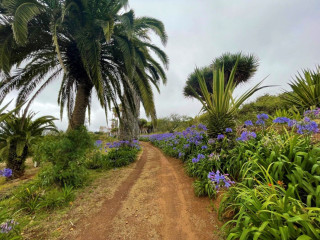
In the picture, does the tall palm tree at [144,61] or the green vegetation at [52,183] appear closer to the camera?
the green vegetation at [52,183]

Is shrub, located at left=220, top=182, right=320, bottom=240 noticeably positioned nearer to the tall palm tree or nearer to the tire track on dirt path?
the tire track on dirt path

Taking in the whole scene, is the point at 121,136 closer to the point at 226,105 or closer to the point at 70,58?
the point at 70,58

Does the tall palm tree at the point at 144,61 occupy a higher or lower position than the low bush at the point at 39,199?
higher

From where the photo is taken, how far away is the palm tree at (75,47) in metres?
3.64

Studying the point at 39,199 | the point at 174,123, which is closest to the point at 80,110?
the point at 39,199

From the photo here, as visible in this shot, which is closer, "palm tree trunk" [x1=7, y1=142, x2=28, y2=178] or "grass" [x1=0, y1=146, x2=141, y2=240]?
"grass" [x1=0, y1=146, x2=141, y2=240]

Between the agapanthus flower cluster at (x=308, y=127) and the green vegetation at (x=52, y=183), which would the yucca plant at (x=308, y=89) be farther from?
the green vegetation at (x=52, y=183)

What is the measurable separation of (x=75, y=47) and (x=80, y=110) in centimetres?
195

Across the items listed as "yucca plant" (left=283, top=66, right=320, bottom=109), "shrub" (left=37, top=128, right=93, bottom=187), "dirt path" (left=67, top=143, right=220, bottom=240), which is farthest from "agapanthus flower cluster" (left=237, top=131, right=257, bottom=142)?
"shrub" (left=37, top=128, right=93, bottom=187)

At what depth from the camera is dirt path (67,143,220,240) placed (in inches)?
79.2

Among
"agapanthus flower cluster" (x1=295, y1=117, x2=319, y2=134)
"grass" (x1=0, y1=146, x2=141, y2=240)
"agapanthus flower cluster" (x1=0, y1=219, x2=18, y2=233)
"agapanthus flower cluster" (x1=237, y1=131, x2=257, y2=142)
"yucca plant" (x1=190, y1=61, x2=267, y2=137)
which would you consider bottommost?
"grass" (x1=0, y1=146, x2=141, y2=240)

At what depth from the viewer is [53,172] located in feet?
10.7

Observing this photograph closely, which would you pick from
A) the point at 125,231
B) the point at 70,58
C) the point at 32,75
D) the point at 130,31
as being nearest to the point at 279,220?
the point at 125,231

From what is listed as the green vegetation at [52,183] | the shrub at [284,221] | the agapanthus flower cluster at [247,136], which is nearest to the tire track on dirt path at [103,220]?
Answer: the green vegetation at [52,183]
